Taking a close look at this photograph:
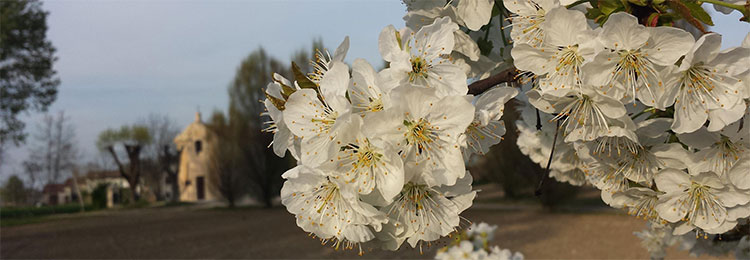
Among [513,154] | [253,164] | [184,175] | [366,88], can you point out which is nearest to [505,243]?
[513,154]

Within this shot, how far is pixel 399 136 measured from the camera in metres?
0.70

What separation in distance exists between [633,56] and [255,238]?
30.0 feet

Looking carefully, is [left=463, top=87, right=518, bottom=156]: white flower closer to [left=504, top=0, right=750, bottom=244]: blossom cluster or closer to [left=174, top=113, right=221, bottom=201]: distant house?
[left=504, top=0, right=750, bottom=244]: blossom cluster

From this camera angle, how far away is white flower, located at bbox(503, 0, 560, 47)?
910mm

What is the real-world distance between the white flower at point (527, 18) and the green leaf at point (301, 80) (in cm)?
39

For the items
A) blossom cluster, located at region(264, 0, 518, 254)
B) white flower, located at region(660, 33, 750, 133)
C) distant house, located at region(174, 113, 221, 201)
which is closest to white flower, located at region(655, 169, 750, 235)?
white flower, located at region(660, 33, 750, 133)

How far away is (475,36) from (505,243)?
7014mm

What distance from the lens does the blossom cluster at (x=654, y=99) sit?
78cm

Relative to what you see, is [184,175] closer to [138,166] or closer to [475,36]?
[138,166]

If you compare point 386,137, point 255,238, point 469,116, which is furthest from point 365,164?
point 255,238

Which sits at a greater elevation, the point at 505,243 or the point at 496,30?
the point at 496,30

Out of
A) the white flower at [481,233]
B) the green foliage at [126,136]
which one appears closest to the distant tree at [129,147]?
the green foliage at [126,136]

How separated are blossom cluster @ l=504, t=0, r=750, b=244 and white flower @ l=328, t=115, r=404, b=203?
0.31 meters

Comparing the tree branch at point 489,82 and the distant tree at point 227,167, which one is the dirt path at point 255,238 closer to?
the distant tree at point 227,167
